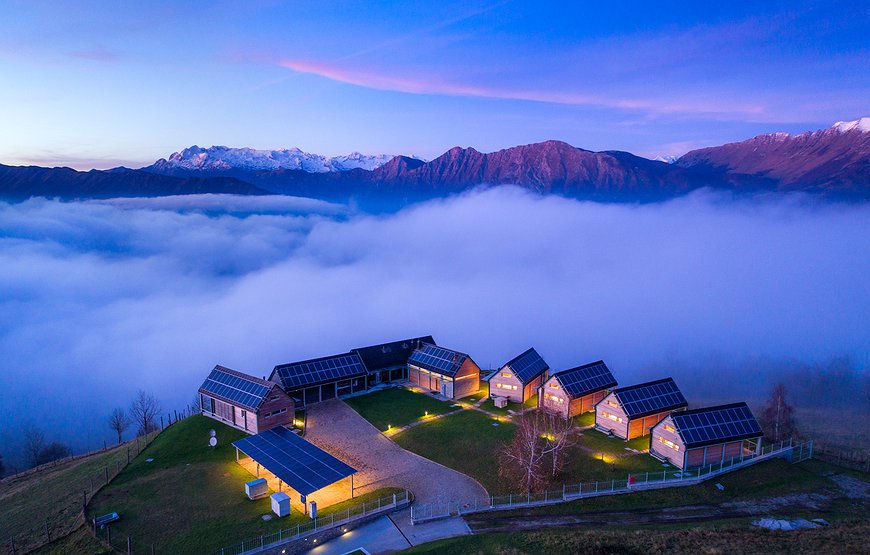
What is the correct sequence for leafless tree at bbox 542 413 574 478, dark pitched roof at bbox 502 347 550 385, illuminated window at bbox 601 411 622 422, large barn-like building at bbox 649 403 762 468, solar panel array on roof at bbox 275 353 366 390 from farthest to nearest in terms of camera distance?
dark pitched roof at bbox 502 347 550 385 → solar panel array on roof at bbox 275 353 366 390 → illuminated window at bbox 601 411 622 422 → large barn-like building at bbox 649 403 762 468 → leafless tree at bbox 542 413 574 478

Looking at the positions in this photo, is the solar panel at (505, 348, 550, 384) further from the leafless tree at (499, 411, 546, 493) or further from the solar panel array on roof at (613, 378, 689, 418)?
the leafless tree at (499, 411, 546, 493)

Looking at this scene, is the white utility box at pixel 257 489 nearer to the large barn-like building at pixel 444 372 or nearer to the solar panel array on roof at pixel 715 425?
the large barn-like building at pixel 444 372

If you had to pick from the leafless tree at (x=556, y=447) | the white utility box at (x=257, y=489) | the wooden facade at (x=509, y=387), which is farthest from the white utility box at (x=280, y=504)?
the wooden facade at (x=509, y=387)

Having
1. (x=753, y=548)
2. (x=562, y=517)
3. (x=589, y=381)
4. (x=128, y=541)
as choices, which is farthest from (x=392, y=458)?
(x=753, y=548)

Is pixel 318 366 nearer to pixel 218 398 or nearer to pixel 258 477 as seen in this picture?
pixel 218 398

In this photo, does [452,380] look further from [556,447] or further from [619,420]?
[556,447]

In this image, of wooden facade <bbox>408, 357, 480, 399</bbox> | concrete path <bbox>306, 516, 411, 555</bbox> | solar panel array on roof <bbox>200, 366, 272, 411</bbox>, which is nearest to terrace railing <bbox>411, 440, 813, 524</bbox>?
concrete path <bbox>306, 516, 411, 555</bbox>

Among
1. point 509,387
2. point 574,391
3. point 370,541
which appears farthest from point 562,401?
point 370,541
